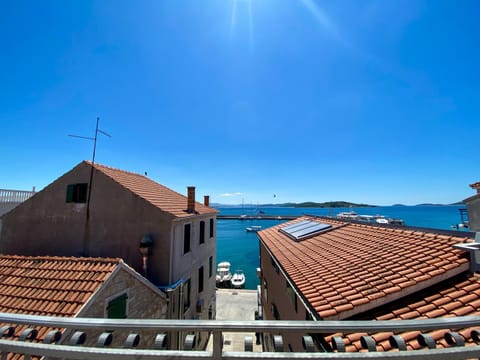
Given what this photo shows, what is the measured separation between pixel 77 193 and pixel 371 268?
11.5 metres

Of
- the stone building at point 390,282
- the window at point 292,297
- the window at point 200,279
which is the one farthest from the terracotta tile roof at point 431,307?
the window at point 200,279

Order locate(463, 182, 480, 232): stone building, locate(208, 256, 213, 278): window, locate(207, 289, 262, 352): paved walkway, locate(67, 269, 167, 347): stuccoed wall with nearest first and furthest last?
locate(67, 269, 167, 347): stuccoed wall
locate(463, 182, 480, 232): stone building
locate(208, 256, 213, 278): window
locate(207, 289, 262, 352): paved walkway

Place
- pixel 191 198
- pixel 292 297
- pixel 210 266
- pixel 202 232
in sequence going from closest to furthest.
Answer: pixel 292 297 → pixel 191 198 → pixel 202 232 → pixel 210 266

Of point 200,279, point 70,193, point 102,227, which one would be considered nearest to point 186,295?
point 200,279

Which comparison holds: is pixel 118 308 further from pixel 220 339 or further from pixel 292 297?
pixel 220 339

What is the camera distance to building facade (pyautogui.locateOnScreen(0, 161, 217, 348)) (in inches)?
357

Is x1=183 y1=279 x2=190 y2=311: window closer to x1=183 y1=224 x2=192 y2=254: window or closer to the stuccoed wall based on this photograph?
x1=183 y1=224 x2=192 y2=254: window

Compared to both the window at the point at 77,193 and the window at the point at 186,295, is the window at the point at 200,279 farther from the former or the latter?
the window at the point at 77,193

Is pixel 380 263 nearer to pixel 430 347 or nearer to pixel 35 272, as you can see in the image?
pixel 430 347

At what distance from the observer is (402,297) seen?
400cm

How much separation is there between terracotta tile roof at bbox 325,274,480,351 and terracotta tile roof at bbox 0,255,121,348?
18.6ft

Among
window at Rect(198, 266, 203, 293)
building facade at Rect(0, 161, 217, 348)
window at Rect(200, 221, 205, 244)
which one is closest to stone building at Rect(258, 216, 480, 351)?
building facade at Rect(0, 161, 217, 348)

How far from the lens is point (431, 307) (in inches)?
141

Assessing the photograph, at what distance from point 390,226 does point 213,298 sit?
14.3 m
